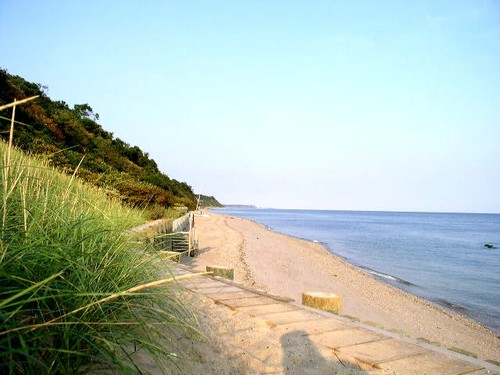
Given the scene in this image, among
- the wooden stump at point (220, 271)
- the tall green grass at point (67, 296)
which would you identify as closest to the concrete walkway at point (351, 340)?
the tall green grass at point (67, 296)

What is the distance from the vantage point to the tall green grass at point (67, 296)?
1512 mm

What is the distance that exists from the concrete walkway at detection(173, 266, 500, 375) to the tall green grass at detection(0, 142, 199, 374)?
3.79 ft

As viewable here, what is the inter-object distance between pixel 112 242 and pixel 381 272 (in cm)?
1709

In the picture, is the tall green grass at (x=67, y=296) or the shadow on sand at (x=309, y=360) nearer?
the tall green grass at (x=67, y=296)

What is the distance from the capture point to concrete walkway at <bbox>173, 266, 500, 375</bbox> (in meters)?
2.78

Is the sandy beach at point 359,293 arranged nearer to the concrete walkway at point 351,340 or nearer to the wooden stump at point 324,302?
the wooden stump at point 324,302

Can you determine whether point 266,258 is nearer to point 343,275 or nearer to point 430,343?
point 343,275

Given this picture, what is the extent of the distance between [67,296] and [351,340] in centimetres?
229

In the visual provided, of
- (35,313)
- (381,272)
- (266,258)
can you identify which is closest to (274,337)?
(35,313)

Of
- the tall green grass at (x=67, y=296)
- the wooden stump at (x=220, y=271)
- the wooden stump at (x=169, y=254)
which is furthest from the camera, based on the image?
the wooden stump at (x=220, y=271)

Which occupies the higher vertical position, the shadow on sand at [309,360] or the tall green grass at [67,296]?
the tall green grass at [67,296]

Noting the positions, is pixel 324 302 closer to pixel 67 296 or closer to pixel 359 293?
pixel 67 296

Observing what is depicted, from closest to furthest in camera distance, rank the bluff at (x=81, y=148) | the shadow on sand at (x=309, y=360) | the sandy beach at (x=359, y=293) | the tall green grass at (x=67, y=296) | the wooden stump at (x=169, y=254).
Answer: the tall green grass at (x=67, y=296), the shadow on sand at (x=309, y=360), the wooden stump at (x=169, y=254), the sandy beach at (x=359, y=293), the bluff at (x=81, y=148)

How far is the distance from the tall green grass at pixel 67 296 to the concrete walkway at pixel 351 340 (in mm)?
1155
